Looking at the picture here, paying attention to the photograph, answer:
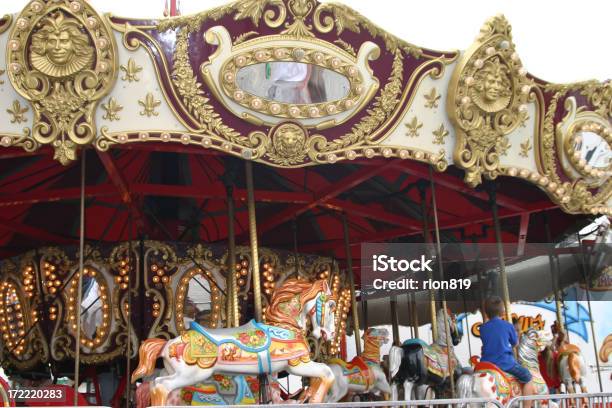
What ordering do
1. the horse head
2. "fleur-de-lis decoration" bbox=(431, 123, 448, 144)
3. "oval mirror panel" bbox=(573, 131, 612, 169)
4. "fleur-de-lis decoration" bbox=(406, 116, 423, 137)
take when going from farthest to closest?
the horse head < "oval mirror panel" bbox=(573, 131, 612, 169) < "fleur-de-lis decoration" bbox=(431, 123, 448, 144) < "fleur-de-lis decoration" bbox=(406, 116, 423, 137)

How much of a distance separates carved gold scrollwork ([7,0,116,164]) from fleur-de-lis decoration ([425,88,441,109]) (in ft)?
8.91

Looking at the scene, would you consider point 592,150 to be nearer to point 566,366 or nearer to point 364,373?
point 566,366

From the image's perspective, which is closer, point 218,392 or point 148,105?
point 148,105

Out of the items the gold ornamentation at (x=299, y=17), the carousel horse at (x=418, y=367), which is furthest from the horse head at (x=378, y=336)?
the gold ornamentation at (x=299, y=17)

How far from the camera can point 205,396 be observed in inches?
261

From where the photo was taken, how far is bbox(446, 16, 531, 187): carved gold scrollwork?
23.6 ft

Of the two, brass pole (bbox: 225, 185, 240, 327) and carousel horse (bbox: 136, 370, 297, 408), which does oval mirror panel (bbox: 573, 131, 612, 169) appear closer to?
brass pole (bbox: 225, 185, 240, 327)

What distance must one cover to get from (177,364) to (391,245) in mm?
6242

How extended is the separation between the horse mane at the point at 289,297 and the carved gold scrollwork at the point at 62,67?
6.55 ft

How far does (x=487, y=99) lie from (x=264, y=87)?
6.97ft

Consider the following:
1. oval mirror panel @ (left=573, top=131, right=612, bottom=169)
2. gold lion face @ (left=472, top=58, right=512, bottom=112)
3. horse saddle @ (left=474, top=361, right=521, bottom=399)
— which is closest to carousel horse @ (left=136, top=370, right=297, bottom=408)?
horse saddle @ (left=474, top=361, right=521, bottom=399)

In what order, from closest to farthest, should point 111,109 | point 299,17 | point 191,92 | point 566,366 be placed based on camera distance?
point 111,109 < point 191,92 < point 299,17 < point 566,366

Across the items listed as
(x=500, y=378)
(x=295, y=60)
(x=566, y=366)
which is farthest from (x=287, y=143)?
(x=566, y=366)

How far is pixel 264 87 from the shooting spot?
21.6 ft
